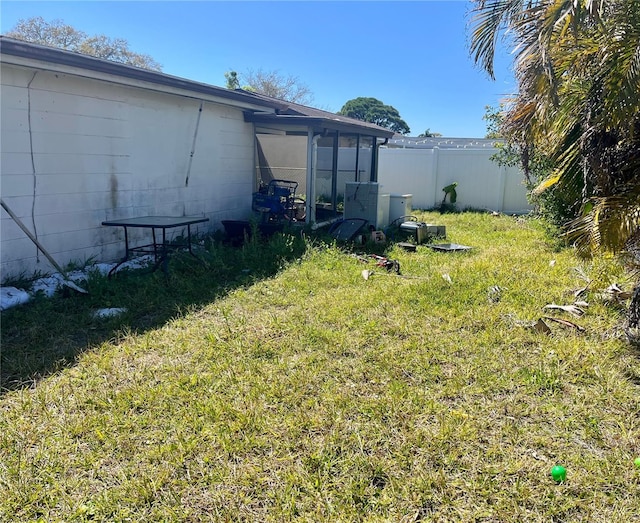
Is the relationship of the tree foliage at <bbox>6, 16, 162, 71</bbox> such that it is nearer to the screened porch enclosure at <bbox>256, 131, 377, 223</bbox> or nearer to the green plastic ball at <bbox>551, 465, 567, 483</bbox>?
the screened porch enclosure at <bbox>256, 131, 377, 223</bbox>

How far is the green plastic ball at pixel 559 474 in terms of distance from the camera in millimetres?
2314

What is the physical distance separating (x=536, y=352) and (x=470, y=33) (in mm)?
2906

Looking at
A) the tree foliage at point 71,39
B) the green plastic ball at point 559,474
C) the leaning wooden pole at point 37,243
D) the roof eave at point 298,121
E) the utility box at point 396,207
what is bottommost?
the green plastic ball at point 559,474

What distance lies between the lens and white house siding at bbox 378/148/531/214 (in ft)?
42.8

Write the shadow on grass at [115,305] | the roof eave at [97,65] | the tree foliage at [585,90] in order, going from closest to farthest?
the tree foliage at [585,90] → the shadow on grass at [115,305] → the roof eave at [97,65]

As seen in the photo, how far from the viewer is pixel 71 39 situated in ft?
91.2

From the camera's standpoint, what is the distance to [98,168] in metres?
5.96

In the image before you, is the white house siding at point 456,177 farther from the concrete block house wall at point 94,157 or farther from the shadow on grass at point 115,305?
the shadow on grass at point 115,305

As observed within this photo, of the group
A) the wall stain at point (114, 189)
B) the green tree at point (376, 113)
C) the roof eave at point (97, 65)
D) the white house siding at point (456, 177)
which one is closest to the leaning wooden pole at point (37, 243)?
the wall stain at point (114, 189)

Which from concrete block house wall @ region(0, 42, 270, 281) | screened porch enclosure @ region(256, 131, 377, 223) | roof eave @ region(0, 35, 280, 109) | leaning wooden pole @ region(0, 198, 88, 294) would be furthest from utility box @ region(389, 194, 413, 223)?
leaning wooden pole @ region(0, 198, 88, 294)

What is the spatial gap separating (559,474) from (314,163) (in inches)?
280

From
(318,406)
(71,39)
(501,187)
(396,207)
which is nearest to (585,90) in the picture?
(318,406)

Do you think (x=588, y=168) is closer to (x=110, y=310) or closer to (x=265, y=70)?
(x=110, y=310)

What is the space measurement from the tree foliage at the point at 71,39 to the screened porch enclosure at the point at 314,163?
767 inches
